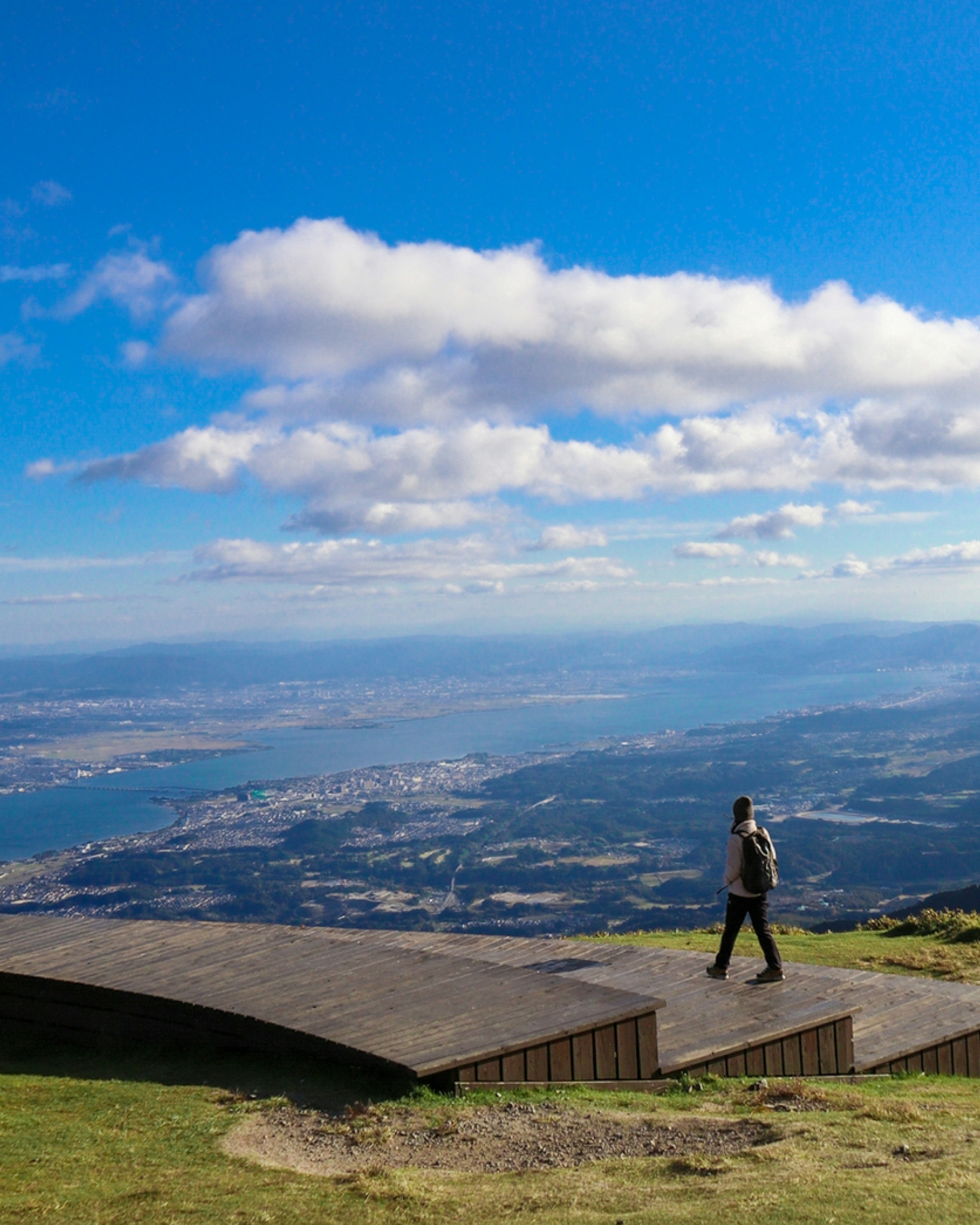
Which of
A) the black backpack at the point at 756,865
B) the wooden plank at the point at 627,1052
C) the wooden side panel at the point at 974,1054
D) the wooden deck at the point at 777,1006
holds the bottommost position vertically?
the wooden side panel at the point at 974,1054

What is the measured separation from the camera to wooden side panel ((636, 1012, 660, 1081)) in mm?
7336

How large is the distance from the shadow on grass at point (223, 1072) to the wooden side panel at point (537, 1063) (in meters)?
0.82

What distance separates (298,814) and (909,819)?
65310 mm

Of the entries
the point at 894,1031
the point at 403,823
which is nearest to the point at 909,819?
the point at 403,823

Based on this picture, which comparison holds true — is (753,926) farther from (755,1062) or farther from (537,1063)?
(537,1063)

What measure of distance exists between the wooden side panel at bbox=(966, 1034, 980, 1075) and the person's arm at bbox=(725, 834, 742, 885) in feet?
7.75

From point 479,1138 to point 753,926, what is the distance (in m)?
4.56

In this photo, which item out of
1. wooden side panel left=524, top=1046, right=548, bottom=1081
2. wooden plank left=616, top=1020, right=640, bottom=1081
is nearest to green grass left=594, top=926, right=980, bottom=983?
wooden plank left=616, top=1020, right=640, bottom=1081

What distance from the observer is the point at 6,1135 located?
6.12 m

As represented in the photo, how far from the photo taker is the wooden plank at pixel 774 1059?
25.9ft

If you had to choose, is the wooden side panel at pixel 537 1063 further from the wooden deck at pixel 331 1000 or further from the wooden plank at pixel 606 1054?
the wooden plank at pixel 606 1054

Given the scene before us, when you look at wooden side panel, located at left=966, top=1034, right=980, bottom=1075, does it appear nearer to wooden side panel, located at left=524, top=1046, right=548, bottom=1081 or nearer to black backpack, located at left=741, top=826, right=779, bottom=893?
black backpack, located at left=741, top=826, right=779, bottom=893

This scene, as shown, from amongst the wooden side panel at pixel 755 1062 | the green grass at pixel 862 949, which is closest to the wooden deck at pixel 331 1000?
the wooden side panel at pixel 755 1062

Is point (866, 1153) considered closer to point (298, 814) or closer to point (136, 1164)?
point (136, 1164)
